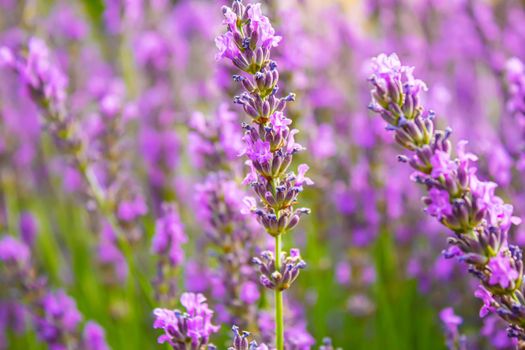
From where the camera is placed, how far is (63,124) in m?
2.48

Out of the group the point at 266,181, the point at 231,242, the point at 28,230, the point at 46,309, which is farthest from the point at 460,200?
the point at 28,230

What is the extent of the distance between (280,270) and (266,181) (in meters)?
0.19

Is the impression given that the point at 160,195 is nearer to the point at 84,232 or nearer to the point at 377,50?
the point at 84,232

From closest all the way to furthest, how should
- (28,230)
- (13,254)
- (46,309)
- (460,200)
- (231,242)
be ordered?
(460,200), (231,242), (46,309), (13,254), (28,230)

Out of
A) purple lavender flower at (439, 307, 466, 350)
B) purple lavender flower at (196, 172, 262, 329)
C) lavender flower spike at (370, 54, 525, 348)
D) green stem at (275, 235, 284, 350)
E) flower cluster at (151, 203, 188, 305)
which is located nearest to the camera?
lavender flower spike at (370, 54, 525, 348)

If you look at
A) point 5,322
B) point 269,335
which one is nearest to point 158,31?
point 5,322

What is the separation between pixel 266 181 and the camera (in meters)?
1.50

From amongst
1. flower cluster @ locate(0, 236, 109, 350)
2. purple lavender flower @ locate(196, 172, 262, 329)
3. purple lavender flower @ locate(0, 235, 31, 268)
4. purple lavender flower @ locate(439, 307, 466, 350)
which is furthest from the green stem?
purple lavender flower @ locate(0, 235, 31, 268)

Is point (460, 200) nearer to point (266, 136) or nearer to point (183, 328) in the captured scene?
point (266, 136)

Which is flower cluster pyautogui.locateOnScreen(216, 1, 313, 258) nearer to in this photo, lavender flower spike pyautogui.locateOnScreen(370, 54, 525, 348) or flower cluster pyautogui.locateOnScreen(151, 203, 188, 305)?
lavender flower spike pyautogui.locateOnScreen(370, 54, 525, 348)

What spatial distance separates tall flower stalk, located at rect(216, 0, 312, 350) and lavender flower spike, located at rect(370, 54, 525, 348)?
195mm

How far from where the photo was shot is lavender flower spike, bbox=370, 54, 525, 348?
4.52 feet

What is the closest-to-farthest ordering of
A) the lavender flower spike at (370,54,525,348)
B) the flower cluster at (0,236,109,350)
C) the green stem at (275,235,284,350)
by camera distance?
the lavender flower spike at (370,54,525,348)
the green stem at (275,235,284,350)
the flower cluster at (0,236,109,350)

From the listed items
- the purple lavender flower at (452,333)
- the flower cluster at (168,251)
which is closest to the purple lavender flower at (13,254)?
the flower cluster at (168,251)
